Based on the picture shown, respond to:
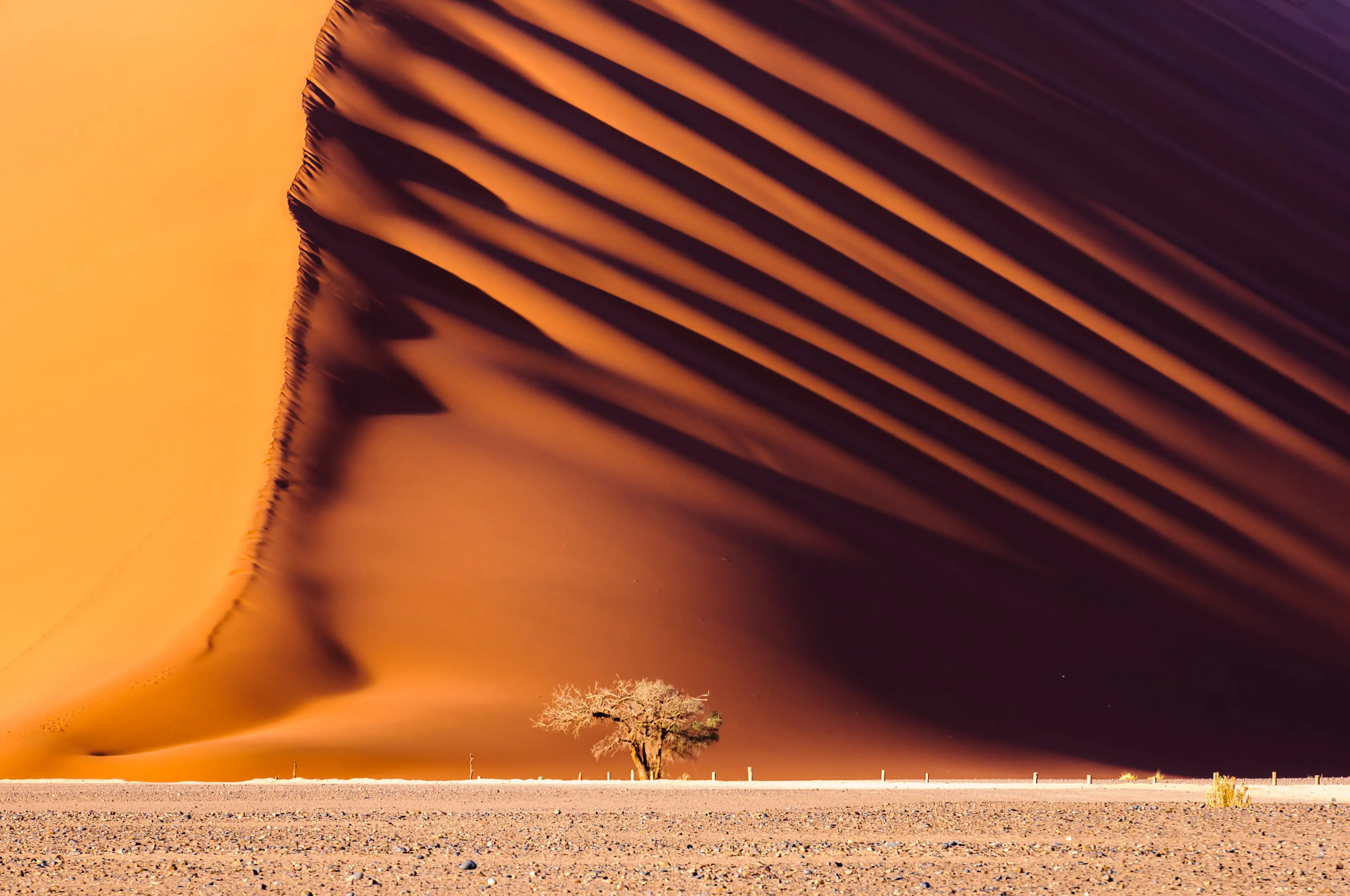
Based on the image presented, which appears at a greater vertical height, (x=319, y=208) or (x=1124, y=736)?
(x=319, y=208)

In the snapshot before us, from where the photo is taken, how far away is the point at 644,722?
26.5 metres

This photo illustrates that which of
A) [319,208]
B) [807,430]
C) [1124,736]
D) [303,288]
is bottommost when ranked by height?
[1124,736]

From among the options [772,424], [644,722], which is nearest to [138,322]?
[772,424]

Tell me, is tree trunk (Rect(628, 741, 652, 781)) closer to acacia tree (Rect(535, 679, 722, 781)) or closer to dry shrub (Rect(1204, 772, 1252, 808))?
acacia tree (Rect(535, 679, 722, 781))

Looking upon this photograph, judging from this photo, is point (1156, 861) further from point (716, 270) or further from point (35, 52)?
point (35, 52)

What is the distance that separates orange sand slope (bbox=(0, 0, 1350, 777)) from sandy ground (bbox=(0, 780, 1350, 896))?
8653mm

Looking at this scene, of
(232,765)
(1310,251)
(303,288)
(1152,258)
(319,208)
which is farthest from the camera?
(1310,251)

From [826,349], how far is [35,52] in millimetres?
26458

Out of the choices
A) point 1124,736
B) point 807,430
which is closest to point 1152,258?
point 807,430

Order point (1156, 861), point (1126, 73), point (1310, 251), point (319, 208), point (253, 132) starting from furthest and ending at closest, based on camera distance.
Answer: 1. point (1126, 73)
2. point (1310, 251)
3. point (253, 132)
4. point (319, 208)
5. point (1156, 861)

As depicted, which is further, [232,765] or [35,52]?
[35,52]

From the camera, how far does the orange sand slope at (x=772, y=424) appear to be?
28.7 m

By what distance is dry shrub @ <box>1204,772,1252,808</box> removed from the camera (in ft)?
55.0

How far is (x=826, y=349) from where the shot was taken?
38.7m
